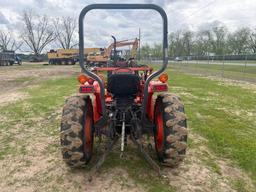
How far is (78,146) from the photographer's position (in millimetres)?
3066

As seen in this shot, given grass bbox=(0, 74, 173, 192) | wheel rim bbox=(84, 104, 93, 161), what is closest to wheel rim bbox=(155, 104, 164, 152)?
grass bbox=(0, 74, 173, 192)

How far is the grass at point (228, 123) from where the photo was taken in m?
3.96

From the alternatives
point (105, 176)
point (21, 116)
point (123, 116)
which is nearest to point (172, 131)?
point (123, 116)

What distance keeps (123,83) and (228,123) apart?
3374 millimetres

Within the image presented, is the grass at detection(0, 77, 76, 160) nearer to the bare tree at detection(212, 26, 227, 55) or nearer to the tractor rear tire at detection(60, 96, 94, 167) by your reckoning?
the tractor rear tire at detection(60, 96, 94, 167)

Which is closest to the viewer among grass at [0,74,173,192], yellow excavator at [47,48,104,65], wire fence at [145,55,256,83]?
grass at [0,74,173,192]

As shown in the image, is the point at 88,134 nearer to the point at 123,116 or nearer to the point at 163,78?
the point at 123,116

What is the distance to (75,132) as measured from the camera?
120 inches

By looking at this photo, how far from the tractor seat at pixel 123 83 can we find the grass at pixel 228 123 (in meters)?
1.86

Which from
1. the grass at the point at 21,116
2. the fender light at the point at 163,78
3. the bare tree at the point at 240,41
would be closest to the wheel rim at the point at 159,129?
the fender light at the point at 163,78

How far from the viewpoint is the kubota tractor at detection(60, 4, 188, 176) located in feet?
9.88

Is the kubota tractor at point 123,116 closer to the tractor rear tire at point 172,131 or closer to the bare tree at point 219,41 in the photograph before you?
the tractor rear tire at point 172,131

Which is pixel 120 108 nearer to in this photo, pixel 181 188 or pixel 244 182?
pixel 181 188

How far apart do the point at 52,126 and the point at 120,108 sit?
254 cm
